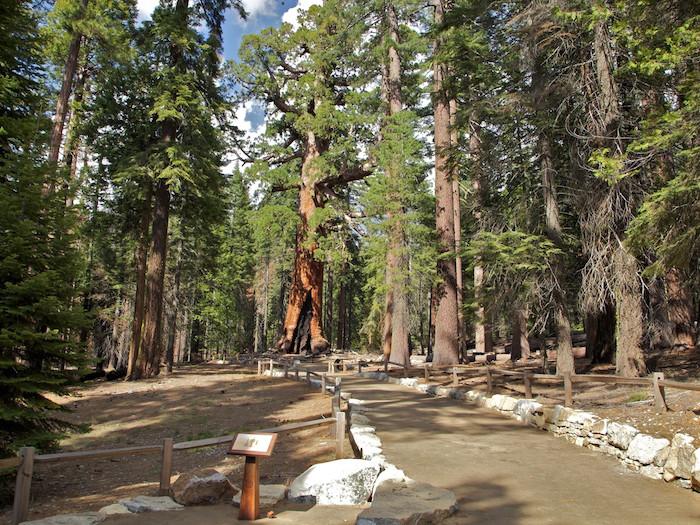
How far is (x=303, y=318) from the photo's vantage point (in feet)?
100

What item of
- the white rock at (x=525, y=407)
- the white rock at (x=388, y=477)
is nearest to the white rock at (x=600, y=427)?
the white rock at (x=525, y=407)

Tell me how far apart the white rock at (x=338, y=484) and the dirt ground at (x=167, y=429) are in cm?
75

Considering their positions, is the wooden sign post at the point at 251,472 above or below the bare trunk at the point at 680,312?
below

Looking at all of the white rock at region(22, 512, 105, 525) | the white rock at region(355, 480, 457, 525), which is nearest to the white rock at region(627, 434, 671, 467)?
the white rock at region(355, 480, 457, 525)

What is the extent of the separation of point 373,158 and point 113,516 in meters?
22.8

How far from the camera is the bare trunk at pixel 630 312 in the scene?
11867 millimetres

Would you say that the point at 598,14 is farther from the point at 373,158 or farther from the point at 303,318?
the point at 303,318

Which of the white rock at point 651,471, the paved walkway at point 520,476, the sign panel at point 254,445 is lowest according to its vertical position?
the paved walkway at point 520,476

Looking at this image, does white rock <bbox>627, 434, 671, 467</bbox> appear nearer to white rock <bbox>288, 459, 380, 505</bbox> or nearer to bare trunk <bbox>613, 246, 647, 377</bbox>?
white rock <bbox>288, 459, 380, 505</bbox>

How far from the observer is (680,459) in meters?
5.93

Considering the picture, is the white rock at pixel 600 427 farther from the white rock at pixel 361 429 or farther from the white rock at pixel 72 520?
the white rock at pixel 72 520

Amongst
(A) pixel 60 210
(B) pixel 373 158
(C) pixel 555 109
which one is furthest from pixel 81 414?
(B) pixel 373 158

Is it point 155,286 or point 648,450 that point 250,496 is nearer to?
point 648,450

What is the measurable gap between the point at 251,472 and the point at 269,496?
27.4 inches
